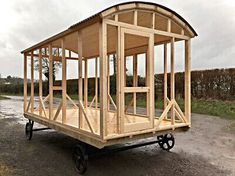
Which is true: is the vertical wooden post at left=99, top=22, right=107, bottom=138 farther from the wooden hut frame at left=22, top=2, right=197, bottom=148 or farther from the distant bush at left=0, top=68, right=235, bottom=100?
the distant bush at left=0, top=68, right=235, bottom=100

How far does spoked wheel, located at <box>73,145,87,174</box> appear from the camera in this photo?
3693mm

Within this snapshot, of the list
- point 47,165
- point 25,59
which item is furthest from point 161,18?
point 25,59

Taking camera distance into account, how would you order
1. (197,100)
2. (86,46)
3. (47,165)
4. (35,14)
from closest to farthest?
1. (47,165)
2. (86,46)
3. (35,14)
4. (197,100)

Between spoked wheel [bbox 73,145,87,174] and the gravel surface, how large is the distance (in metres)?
0.13

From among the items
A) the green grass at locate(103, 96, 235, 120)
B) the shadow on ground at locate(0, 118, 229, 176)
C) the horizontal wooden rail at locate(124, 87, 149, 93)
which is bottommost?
the shadow on ground at locate(0, 118, 229, 176)

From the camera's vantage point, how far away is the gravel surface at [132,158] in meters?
3.80

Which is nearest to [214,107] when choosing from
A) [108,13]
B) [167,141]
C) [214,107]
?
[214,107]

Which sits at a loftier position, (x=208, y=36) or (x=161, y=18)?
(x=208, y=36)

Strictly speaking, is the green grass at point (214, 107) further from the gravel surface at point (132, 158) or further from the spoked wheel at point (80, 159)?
the spoked wheel at point (80, 159)

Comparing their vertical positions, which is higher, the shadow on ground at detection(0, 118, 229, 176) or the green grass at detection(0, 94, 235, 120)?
the green grass at detection(0, 94, 235, 120)

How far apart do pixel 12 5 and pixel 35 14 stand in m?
1.13

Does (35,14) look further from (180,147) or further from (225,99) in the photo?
(225,99)

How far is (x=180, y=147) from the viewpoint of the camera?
5.26 metres

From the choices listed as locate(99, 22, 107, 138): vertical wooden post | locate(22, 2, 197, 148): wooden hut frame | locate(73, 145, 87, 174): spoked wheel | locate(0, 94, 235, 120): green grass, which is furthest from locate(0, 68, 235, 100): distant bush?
locate(99, 22, 107, 138): vertical wooden post
